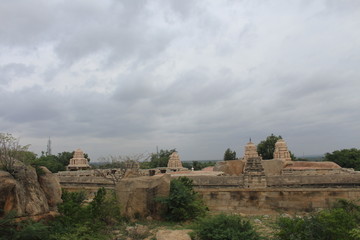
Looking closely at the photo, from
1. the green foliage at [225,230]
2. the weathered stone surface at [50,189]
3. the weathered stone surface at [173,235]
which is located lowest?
the weathered stone surface at [173,235]

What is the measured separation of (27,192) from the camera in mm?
6684

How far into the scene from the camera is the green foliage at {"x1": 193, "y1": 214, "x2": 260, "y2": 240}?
21.4ft

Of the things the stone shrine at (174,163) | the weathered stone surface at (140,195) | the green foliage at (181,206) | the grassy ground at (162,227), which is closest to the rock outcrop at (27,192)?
the grassy ground at (162,227)

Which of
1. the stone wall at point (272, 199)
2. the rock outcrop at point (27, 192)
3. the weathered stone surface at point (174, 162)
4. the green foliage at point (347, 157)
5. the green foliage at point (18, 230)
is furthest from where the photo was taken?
the green foliage at point (347, 157)

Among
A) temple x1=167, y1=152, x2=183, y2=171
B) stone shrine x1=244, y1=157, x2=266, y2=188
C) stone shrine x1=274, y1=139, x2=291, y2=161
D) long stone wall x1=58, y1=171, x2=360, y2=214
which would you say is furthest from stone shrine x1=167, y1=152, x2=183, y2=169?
stone shrine x1=244, y1=157, x2=266, y2=188

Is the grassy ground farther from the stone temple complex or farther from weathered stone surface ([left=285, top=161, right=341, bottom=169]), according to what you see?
weathered stone surface ([left=285, top=161, right=341, bottom=169])

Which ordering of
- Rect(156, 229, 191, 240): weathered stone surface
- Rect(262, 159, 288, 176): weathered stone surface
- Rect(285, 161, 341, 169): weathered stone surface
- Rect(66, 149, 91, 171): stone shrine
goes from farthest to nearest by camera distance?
Rect(66, 149, 91, 171): stone shrine
Rect(285, 161, 341, 169): weathered stone surface
Rect(262, 159, 288, 176): weathered stone surface
Rect(156, 229, 191, 240): weathered stone surface

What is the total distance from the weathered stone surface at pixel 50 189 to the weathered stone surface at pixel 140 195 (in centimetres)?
234

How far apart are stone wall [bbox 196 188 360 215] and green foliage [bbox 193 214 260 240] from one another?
579 cm

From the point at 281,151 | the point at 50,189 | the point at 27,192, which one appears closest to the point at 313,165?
the point at 281,151

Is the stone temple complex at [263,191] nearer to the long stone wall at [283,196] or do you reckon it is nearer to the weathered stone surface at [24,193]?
the long stone wall at [283,196]

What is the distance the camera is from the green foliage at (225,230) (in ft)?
21.4

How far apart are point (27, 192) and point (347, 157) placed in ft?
148

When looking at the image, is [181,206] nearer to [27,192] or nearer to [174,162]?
[27,192]
